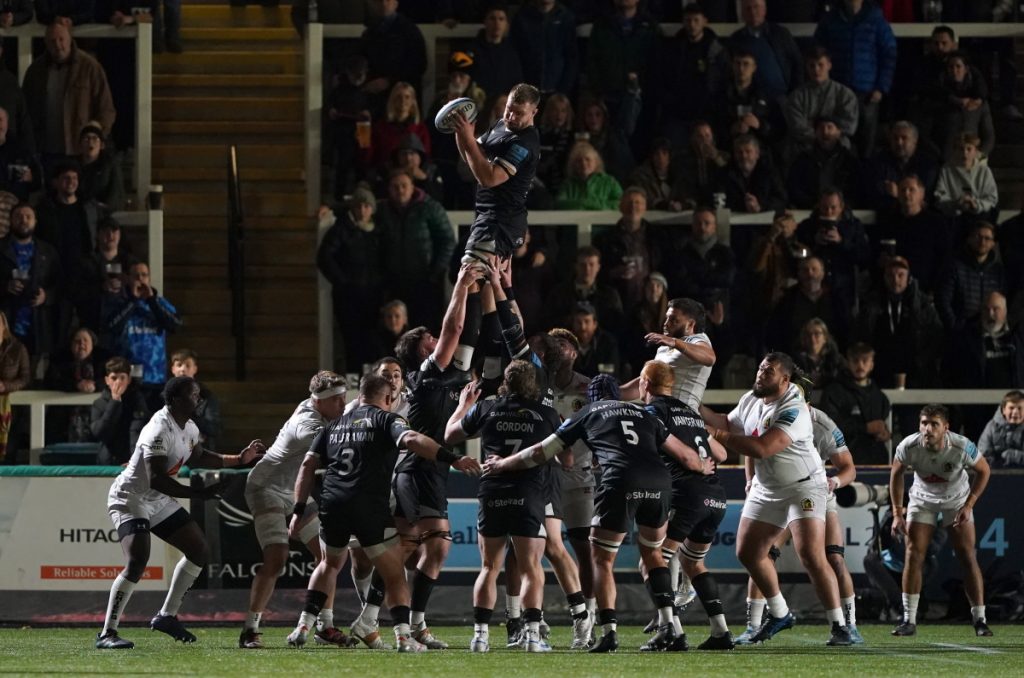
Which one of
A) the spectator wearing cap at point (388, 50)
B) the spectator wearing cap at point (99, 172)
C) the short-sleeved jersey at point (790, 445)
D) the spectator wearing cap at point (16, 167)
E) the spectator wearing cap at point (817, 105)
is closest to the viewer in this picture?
the short-sleeved jersey at point (790, 445)

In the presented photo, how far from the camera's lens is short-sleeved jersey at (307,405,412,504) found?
12570 mm

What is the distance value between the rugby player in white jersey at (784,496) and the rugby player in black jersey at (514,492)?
1.26 meters

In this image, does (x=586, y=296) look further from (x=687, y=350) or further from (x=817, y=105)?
(x=687, y=350)

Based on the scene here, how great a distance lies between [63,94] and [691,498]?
9207 mm

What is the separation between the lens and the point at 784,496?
1309 centimetres

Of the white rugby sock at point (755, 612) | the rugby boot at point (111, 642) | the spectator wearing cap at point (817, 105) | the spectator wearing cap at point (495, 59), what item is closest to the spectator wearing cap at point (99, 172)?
the spectator wearing cap at point (495, 59)

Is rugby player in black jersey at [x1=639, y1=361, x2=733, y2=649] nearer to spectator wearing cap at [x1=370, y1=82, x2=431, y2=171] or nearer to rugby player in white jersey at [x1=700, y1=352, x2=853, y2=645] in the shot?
rugby player in white jersey at [x1=700, y1=352, x2=853, y2=645]

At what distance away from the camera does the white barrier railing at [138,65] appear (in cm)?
1981

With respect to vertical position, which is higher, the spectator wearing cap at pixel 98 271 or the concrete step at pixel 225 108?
the concrete step at pixel 225 108

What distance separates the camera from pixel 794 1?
2083 centimetres

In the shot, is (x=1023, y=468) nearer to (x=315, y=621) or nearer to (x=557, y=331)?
(x=557, y=331)

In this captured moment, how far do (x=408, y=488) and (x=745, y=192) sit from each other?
6.57m

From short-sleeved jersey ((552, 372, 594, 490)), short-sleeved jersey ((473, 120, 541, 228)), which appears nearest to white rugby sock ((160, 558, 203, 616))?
short-sleeved jersey ((552, 372, 594, 490))

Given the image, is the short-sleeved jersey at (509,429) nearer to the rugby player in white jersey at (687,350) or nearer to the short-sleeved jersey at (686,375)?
the rugby player in white jersey at (687,350)
